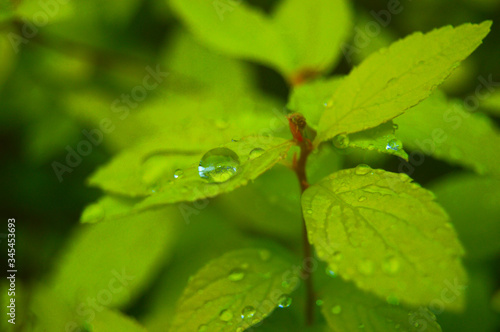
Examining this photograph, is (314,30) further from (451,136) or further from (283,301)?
(283,301)

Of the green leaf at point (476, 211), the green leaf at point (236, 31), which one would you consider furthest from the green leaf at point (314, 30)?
the green leaf at point (476, 211)

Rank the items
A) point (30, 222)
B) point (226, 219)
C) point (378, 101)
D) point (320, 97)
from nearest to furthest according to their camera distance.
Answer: point (378, 101)
point (320, 97)
point (226, 219)
point (30, 222)

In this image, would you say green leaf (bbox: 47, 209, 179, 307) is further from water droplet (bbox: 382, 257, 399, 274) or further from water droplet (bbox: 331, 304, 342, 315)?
water droplet (bbox: 382, 257, 399, 274)

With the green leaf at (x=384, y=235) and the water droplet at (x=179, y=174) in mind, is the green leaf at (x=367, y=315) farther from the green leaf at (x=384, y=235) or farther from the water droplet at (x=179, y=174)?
the water droplet at (x=179, y=174)

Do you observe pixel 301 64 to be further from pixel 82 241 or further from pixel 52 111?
pixel 52 111

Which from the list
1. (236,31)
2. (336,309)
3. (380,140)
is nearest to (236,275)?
(336,309)

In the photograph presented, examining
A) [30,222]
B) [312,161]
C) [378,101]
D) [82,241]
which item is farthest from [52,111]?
[378,101]

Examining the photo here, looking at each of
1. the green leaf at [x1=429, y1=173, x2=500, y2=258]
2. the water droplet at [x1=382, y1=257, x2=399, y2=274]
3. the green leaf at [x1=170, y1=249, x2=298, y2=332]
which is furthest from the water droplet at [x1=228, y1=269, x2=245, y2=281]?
the green leaf at [x1=429, y1=173, x2=500, y2=258]
